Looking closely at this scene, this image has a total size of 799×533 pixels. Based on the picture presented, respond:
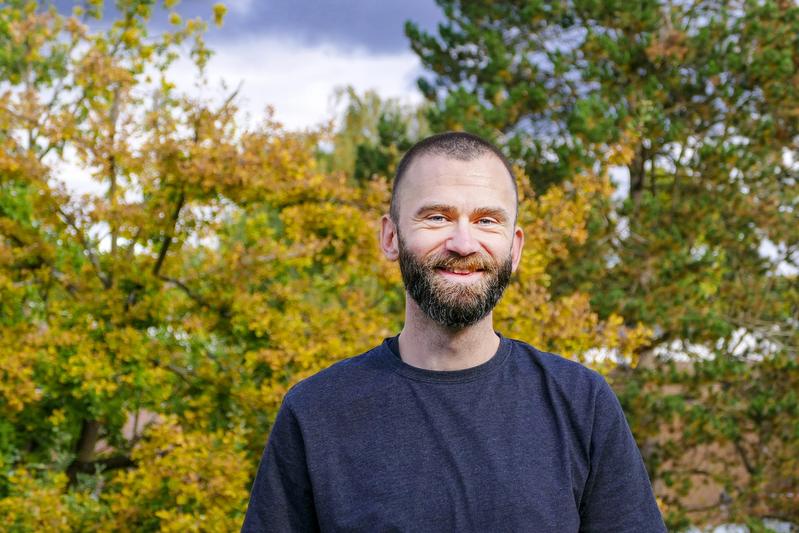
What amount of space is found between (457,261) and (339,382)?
0.37 meters

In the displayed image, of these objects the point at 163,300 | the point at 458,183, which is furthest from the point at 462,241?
the point at 163,300

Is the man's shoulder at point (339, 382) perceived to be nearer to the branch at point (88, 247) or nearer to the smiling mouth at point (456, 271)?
the smiling mouth at point (456, 271)

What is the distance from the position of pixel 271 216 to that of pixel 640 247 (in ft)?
20.9

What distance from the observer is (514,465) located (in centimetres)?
174

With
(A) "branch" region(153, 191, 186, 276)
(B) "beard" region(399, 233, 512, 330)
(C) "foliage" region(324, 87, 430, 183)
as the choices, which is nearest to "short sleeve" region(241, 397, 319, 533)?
(B) "beard" region(399, 233, 512, 330)

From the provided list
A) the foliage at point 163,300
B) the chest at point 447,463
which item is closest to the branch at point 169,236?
the foliage at point 163,300

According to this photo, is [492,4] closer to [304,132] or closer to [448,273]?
[304,132]

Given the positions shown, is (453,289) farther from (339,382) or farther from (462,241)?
(339,382)

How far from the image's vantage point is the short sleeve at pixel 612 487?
5.84ft

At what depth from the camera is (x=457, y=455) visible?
68.3 inches

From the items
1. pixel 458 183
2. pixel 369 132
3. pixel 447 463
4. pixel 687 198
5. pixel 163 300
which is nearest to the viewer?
pixel 447 463

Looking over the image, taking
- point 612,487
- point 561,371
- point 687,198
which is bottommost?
point 612,487

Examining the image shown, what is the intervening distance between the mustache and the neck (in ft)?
0.33

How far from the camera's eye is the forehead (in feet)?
6.01
